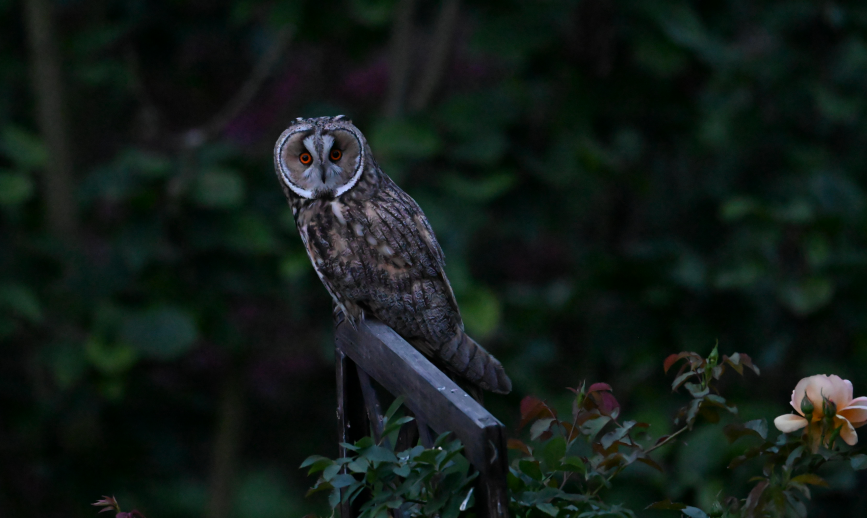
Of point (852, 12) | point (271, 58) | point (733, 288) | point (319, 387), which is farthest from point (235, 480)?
point (852, 12)

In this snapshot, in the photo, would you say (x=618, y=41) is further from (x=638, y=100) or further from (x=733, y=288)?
(x=733, y=288)

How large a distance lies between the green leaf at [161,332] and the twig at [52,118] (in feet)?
1.96

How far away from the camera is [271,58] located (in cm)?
386

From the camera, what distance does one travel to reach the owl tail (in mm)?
1722

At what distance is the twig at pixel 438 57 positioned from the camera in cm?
384

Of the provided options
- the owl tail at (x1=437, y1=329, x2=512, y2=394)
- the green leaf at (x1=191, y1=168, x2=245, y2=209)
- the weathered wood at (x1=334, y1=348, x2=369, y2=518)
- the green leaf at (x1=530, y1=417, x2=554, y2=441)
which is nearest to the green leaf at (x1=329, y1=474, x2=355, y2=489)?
the green leaf at (x1=530, y1=417, x2=554, y2=441)

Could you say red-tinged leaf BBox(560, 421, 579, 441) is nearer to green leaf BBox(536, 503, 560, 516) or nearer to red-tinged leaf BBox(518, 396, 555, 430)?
red-tinged leaf BBox(518, 396, 555, 430)

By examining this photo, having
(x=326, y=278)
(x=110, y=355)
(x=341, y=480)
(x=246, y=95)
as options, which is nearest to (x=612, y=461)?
(x=341, y=480)

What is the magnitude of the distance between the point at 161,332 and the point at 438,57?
1714mm

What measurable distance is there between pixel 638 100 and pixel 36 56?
103 inches

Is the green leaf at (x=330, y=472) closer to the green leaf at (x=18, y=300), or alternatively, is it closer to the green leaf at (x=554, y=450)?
the green leaf at (x=554, y=450)

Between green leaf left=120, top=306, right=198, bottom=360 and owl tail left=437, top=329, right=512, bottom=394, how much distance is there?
1.81m

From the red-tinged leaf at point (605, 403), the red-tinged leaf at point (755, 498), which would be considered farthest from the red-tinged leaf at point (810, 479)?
the red-tinged leaf at point (605, 403)

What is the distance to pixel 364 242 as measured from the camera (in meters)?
1.89
